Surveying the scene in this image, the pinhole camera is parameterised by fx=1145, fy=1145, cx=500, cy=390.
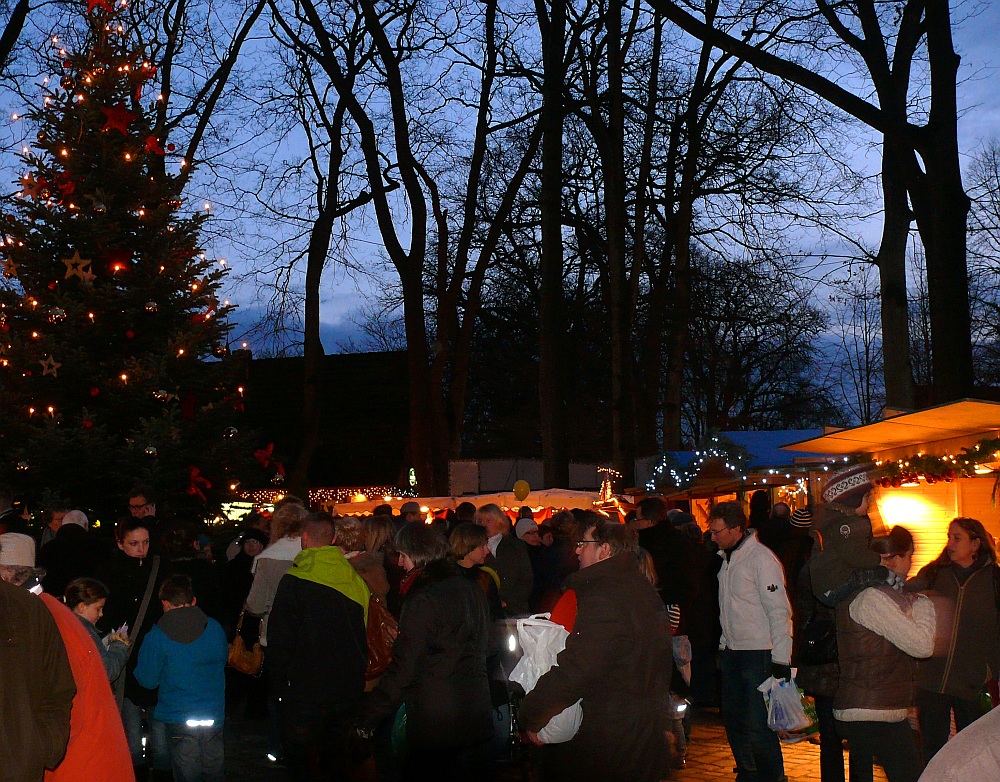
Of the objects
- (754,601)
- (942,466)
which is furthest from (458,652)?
(942,466)

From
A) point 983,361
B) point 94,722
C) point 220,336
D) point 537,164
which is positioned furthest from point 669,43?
point 94,722

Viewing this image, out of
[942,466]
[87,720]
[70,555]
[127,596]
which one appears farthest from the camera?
[942,466]

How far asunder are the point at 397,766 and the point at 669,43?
2200cm

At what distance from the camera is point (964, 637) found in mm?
6973

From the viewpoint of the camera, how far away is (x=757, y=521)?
12070 millimetres

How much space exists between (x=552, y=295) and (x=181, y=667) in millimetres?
14973

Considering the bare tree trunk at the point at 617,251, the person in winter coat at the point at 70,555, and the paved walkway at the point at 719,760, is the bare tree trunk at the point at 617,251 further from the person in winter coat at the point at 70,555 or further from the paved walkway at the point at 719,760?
the person in winter coat at the point at 70,555

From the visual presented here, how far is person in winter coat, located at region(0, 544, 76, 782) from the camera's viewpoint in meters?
3.62

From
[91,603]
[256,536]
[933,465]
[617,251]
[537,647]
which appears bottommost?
[537,647]

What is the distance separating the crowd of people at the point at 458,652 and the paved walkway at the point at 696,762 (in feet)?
2.04

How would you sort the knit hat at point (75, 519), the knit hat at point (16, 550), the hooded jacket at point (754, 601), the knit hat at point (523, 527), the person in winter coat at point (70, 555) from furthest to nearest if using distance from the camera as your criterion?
the knit hat at point (523, 527) → the knit hat at point (75, 519) → the person in winter coat at point (70, 555) → the hooded jacket at point (754, 601) → the knit hat at point (16, 550)

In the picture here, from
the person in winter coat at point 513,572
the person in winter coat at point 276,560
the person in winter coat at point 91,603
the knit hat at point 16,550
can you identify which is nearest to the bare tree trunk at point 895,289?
the person in winter coat at point 513,572

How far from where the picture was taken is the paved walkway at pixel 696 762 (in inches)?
323

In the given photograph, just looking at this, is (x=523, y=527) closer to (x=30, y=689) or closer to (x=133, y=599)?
(x=133, y=599)
